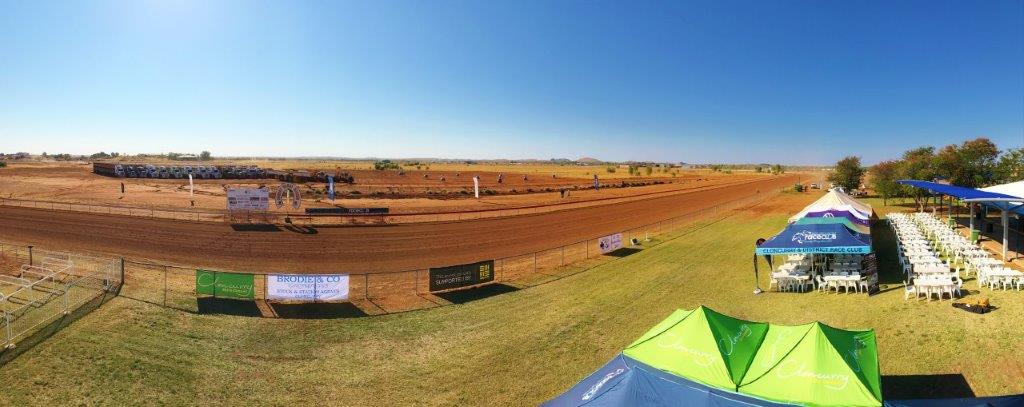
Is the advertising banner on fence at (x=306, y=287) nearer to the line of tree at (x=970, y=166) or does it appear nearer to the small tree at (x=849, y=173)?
the line of tree at (x=970, y=166)

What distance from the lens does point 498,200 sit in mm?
65875

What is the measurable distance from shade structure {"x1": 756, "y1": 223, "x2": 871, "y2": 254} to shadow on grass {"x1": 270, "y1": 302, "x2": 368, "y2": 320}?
52.9ft

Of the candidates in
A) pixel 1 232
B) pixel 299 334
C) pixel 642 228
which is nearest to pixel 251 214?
pixel 1 232

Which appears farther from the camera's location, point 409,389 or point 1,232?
point 1,232

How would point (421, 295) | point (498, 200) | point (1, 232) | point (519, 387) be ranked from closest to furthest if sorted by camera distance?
point (519, 387) < point (421, 295) < point (1, 232) < point (498, 200)

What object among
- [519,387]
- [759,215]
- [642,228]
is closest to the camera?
[519,387]

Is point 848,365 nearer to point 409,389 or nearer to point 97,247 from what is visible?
point 409,389

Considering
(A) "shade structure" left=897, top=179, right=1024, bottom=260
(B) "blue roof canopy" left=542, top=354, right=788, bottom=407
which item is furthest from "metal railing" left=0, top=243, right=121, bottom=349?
(A) "shade structure" left=897, top=179, right=1024, bottom=260

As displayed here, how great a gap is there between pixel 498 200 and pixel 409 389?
177ft

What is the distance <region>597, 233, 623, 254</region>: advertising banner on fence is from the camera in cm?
2983

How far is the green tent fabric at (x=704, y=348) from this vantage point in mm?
8961

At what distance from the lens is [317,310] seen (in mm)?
18703

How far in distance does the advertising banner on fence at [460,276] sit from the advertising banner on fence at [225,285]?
7374mm

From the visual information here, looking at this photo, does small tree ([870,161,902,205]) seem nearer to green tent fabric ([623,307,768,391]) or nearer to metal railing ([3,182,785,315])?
metal railing ([3,182,785,315])
